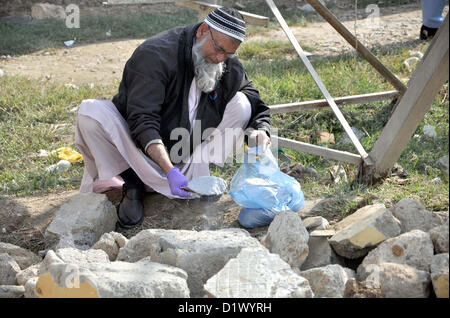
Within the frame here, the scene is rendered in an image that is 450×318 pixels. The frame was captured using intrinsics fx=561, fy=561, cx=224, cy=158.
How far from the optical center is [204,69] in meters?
3.51

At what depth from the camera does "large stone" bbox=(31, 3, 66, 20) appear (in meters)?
8.88

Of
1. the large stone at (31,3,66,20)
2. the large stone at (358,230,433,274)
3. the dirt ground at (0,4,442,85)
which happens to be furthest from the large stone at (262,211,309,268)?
the large stone at (31,3,66,20)

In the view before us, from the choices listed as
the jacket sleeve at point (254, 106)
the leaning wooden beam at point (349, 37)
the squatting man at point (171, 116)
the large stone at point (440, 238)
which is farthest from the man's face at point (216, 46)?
the large stone at point (440, 238)

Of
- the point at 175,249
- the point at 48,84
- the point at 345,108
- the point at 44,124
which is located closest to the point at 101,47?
the point at 48,84

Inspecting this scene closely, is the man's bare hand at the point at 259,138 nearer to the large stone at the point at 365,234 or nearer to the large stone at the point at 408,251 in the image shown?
the large stone at the point at 365,234

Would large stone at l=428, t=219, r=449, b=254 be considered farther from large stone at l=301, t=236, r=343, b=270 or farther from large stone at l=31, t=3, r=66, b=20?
large stone at l=31, t=3, r=66, b=20

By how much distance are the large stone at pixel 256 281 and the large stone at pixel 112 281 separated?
0.16 meters

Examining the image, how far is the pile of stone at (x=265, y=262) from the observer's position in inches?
89.7

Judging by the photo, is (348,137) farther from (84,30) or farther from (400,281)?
(84,30)

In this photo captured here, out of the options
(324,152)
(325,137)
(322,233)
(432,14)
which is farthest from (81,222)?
(432,14)

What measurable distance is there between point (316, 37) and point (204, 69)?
4.23m

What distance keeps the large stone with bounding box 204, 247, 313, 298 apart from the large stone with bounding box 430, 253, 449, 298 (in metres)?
0.50

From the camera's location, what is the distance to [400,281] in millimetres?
2350

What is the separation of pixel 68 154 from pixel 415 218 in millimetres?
2868
